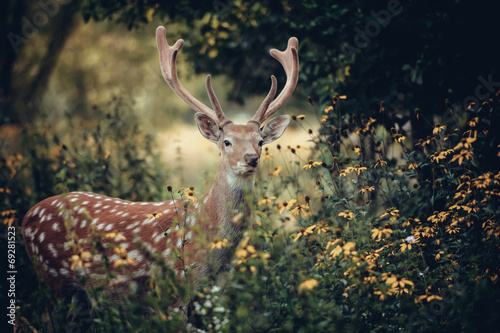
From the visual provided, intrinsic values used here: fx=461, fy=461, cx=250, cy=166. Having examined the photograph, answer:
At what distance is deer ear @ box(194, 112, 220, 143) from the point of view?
4.21 metres

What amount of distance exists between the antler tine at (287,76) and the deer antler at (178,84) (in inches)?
17.1

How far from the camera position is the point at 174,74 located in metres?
4.50

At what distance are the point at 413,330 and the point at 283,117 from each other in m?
2.19

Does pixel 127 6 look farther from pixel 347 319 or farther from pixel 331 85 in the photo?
pixel 347 319

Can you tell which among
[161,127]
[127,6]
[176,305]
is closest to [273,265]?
[176,305]

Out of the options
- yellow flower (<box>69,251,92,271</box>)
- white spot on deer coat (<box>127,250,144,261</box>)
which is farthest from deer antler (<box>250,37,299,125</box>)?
yellow flower (<box>69,251,92,271</box>)

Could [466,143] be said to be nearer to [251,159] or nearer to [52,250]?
[251,159]

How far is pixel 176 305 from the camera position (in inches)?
140

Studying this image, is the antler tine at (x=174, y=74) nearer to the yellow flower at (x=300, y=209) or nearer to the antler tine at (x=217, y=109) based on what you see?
the antler tine at (x=217, y=109)

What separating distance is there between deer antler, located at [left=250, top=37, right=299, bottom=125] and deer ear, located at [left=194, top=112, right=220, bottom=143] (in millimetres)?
355

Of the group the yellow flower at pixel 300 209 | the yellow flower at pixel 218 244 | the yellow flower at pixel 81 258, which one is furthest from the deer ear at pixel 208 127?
the yellow flower at pixel 81 258

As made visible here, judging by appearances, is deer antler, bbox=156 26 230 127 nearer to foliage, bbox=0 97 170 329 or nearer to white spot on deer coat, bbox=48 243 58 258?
foliage, bbox=0 97 170 329

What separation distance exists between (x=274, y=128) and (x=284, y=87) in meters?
0.51

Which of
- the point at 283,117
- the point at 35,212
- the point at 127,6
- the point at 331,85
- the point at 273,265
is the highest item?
the point at 127,6
